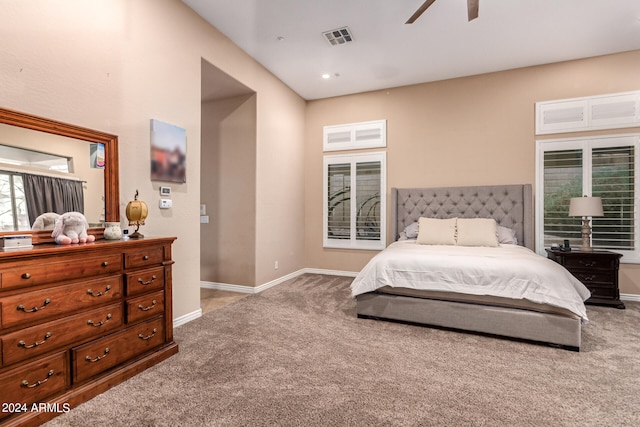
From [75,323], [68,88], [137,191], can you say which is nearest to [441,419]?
[75,323]

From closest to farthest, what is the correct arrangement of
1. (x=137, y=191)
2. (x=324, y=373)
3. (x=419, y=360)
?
(x=324, y=373) → (x=419, y=360) → (x=137, y=191)

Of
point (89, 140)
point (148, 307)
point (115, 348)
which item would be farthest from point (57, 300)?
point (89, 140)

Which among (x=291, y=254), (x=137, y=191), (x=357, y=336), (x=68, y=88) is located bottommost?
(x=357, y=336)

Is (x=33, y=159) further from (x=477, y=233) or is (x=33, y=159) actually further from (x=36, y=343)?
(x=477, y=233)

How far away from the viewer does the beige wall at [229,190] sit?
15.2ft

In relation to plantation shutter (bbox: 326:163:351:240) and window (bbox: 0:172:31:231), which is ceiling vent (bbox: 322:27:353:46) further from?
window (bbox: 0:172:31:231)

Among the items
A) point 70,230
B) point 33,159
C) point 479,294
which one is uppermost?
point 33,159

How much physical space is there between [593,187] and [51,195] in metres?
6.00

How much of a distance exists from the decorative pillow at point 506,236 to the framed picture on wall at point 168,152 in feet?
13.6

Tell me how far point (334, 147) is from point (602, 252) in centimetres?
410

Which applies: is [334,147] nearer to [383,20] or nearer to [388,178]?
[388,178]

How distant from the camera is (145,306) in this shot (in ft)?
7.85

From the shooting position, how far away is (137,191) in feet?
9.27

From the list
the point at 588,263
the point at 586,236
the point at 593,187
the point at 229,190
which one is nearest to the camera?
the point at 588,263
